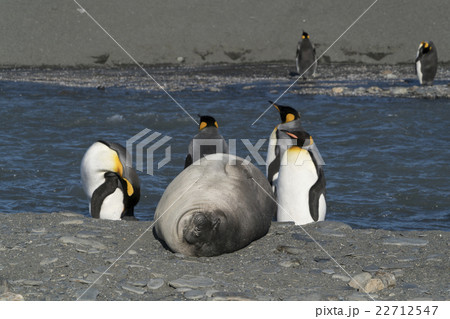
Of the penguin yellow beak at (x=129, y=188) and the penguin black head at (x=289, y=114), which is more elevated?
the penguin black head at (x=289, y=114)

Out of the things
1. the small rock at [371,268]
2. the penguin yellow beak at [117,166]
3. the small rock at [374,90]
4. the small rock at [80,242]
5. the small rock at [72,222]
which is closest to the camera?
the small rock at [371,268]

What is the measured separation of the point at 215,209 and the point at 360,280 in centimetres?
90

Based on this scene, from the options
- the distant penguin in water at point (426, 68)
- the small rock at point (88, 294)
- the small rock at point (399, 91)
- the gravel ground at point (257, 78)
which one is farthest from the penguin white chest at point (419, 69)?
the small rock at point (88, 294)

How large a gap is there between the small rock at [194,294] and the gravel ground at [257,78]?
1183 cm

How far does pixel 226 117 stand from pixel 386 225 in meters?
6.54

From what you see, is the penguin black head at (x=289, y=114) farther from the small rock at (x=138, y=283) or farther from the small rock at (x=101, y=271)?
the small rock at (x=138, y=283)

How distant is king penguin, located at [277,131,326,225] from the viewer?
6145mm

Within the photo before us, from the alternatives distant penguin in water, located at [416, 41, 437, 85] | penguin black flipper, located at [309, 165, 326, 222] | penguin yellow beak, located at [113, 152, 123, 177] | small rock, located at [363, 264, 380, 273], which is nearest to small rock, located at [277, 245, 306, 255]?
small rock, located at [363, 264, 380, 273]

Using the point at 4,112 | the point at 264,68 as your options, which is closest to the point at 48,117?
the point at 4,112

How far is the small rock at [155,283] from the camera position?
3.48m

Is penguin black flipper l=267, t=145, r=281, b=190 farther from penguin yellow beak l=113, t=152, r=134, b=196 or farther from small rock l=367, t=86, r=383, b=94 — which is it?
small rock l=367, t=86, r=383, b=94

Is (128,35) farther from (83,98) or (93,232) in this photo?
(93,232)

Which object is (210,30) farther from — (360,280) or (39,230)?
(360,280)

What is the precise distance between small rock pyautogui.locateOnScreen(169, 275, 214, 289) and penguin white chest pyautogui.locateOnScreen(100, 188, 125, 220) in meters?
3.19
